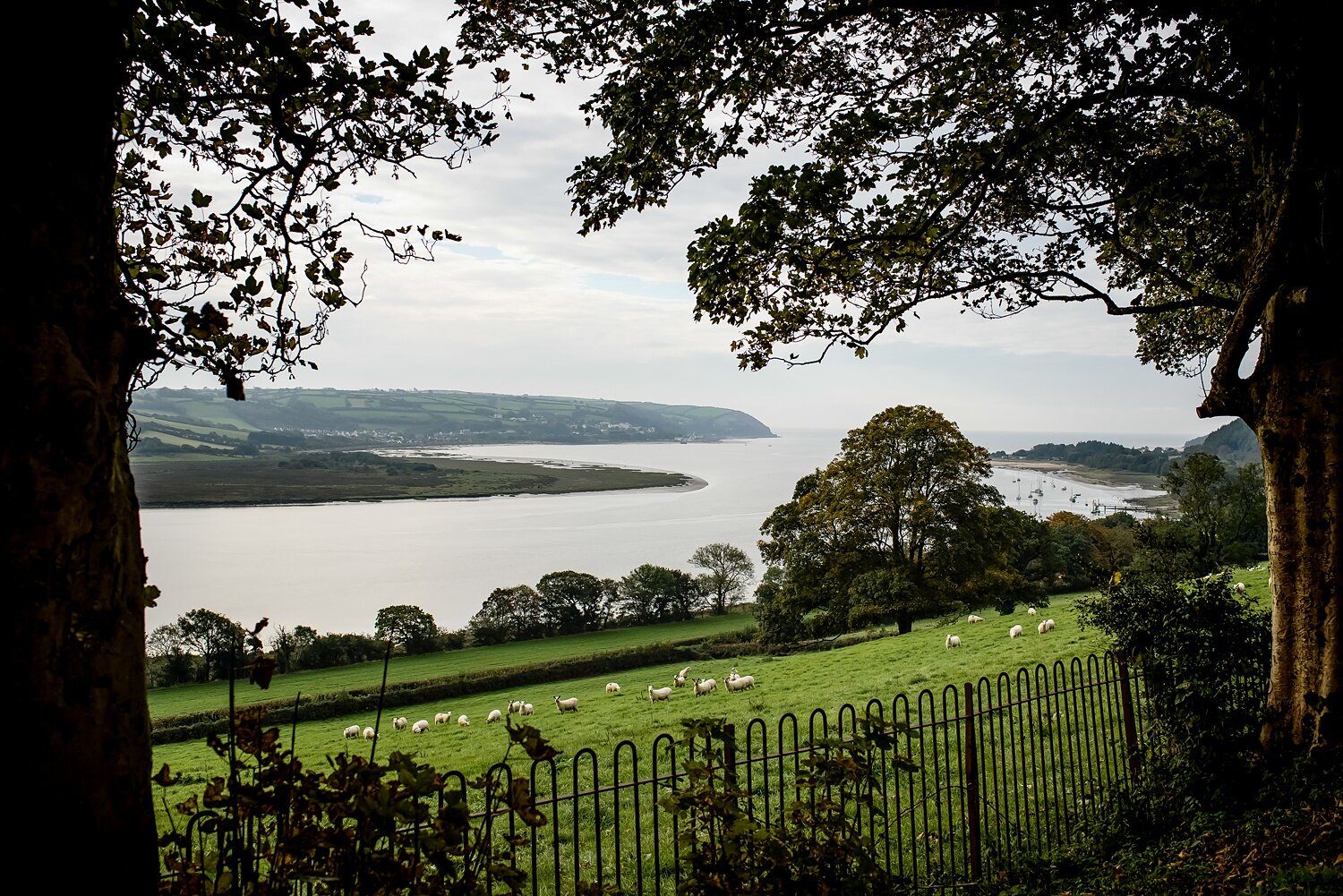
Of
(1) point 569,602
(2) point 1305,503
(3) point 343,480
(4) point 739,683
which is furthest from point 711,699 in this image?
(3) point 343,480

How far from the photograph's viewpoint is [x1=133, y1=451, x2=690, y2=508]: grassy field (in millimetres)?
104625

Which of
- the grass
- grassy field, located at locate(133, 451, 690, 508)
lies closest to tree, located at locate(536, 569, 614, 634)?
the grass

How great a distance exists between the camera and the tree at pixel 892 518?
27.3m

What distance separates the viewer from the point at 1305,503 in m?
6.00

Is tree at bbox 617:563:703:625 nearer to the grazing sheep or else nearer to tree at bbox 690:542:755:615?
tree at bbox 690:542:755:615

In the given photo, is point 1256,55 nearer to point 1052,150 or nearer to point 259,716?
point 1052,150

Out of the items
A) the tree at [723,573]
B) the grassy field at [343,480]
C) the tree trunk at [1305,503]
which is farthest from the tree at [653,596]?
the grassy field at [343,480]

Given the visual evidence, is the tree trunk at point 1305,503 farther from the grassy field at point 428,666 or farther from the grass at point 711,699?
the grassy field at point 428,666

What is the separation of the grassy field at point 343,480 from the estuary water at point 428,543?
2949mm

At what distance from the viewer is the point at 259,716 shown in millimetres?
2850

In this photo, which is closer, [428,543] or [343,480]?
[428,543]

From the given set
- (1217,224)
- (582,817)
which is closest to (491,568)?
(582,817)

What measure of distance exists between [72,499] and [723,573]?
4897 cm

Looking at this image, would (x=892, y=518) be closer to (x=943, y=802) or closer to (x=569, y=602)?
(x=943, y=802)
